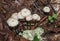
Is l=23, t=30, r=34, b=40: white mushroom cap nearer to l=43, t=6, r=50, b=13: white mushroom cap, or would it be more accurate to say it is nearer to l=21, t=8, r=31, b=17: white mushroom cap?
l=21, t=8, r=31, b=17: white mushroom cap

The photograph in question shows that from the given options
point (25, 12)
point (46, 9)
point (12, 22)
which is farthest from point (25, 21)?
point (46, 9)

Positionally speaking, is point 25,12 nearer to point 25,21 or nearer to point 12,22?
point 25,21

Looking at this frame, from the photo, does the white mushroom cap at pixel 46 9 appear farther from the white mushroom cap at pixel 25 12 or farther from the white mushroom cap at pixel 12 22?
the white mushroom cap at pixel 12 22

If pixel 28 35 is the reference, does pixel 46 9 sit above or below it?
above

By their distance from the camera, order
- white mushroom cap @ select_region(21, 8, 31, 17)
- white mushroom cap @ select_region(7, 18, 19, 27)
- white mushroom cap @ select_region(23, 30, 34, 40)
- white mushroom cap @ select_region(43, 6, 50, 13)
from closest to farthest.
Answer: white mushroom cap @ select_region(23, 30, 34, 40) < white mushroom cap @ select_region(7, 18, 19, 27) < white mushroom cap @ select_region(21, 8, 31, 17) < white mushroom cap @ select_region(43, 6, 50, 13)

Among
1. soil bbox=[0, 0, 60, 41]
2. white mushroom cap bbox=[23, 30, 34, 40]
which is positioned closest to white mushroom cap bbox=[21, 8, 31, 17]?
soil bbox=[0, 0, 60, 41]

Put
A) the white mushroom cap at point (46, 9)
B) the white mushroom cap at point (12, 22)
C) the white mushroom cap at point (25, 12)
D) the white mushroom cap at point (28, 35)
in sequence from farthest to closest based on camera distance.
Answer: the white mushroom cap at point (46, 9), the white mushroom cap at point (25, 12), the white mushroom cap at point (12, 22), the white mushroom cap at point (28, 35)

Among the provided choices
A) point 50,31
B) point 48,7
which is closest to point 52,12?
point 48,7

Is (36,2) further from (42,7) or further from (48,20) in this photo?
(48,20)

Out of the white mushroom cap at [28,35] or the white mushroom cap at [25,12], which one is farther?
the white mushroom cap at [25,12]

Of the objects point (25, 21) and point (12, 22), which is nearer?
point (12, 22)

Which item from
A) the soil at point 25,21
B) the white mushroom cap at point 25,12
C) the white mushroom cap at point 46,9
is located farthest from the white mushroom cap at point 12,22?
the white mushroom cap at point 46,9
